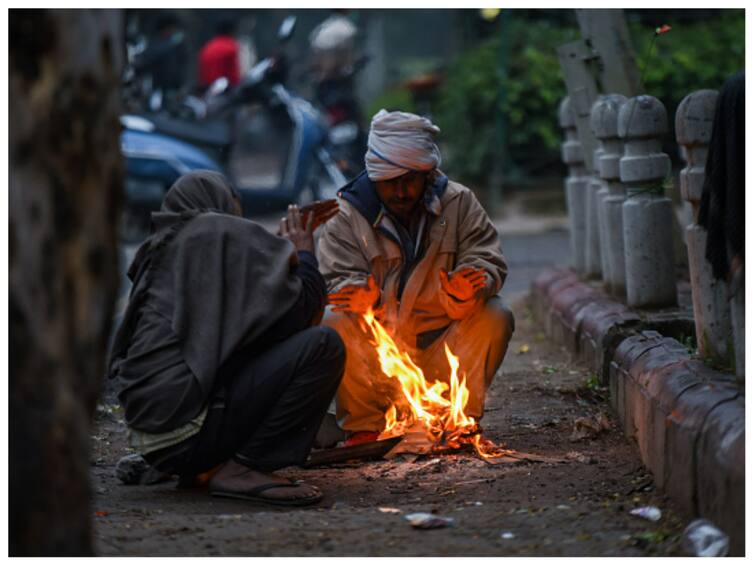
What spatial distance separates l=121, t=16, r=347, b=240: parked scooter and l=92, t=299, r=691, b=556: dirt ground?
319 inches

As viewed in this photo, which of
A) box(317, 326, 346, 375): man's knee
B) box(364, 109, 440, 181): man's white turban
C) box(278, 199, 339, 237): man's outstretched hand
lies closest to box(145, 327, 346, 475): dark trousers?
box(317, 326, 346, 375): man's knee

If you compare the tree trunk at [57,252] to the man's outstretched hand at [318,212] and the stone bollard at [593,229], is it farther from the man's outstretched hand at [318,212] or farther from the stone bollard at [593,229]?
the stone bollard at [593,229]

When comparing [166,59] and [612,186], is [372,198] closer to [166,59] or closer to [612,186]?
[612,186]

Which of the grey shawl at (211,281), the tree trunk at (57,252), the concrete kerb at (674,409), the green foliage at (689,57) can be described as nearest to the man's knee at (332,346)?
the grey shawl at (211,281)

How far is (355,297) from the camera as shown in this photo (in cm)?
617

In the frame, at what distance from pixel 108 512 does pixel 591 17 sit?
491 cm

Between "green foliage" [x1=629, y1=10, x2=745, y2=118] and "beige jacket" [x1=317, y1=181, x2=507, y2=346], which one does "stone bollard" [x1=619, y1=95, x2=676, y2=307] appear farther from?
"green foliage" [x1=629, y1=10, x2=745, y2=118]

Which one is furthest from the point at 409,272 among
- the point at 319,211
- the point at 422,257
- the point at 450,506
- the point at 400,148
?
the point at 450,506

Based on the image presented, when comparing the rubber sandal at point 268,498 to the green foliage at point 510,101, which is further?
the green foliage at point 510,101

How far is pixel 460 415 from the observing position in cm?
611

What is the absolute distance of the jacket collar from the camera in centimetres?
630

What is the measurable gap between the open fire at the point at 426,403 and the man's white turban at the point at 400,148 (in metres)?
0.63

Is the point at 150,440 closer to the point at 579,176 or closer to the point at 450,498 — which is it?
the point at 450,498

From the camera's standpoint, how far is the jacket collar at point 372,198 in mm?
6301
